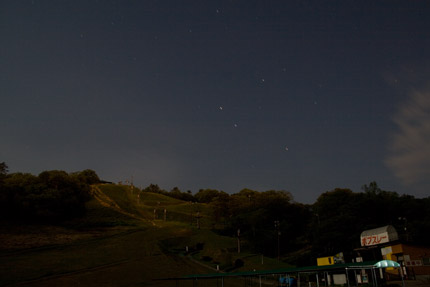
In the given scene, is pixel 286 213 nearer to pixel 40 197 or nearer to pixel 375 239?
pixel 375 239

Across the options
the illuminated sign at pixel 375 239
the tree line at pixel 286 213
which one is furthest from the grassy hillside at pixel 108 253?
the illuminated sign at pixel 375 239

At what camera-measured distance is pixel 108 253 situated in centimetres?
5500

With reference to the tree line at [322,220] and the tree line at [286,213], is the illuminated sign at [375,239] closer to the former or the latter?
the tree line at [322,220]

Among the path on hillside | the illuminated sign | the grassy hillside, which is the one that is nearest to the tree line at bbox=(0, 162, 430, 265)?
the grassy hillside

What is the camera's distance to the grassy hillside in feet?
129

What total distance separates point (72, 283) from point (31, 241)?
1280 inches

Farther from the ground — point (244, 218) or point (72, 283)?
point (244, 218)

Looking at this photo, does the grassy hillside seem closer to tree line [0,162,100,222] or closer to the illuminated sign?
tree line [0,162,100,222]

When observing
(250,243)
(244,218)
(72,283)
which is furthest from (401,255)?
(244,218)

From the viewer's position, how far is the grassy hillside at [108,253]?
39.3 metres

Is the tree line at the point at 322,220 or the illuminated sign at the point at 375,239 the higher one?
the tree line at the point at 322,220

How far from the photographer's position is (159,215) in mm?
121062

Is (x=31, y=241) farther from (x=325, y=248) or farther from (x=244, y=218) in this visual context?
(x=325, y=248)

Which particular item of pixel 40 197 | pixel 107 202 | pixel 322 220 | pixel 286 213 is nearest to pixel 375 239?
pixel 322 220
